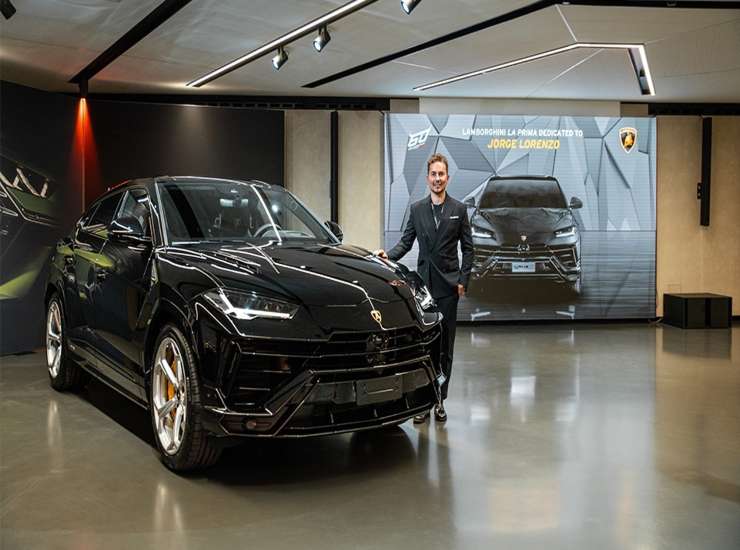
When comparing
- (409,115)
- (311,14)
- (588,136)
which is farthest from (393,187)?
(311,14)

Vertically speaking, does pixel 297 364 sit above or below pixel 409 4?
below

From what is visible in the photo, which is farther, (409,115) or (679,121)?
(679,121)

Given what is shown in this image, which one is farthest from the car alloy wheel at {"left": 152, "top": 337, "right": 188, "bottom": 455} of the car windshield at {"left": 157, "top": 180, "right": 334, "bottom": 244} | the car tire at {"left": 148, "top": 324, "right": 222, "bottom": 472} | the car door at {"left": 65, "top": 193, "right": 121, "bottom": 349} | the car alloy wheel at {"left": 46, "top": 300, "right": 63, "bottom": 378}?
the car alloy wheel at {"left": 46, "top": 300, "right": 63, "bottom": 378}

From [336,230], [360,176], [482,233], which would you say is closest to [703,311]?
[482,233]

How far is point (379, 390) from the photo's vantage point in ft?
11.6

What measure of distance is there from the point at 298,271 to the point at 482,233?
619 centimetres

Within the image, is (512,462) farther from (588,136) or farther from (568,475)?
(588,136)

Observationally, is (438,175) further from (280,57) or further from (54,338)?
(280,57)

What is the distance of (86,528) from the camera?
304 cm

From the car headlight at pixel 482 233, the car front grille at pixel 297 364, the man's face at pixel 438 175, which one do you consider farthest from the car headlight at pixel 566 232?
the car front grille at pixel 297 364

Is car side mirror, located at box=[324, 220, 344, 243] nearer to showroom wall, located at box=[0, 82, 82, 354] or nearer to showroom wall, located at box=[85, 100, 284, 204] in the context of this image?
showroom wall, located at box=[0, 82, 82, 354]

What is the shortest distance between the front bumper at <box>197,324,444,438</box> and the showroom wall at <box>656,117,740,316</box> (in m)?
8.02

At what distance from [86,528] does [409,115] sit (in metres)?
7.53

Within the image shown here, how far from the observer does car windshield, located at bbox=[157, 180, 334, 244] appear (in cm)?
424
